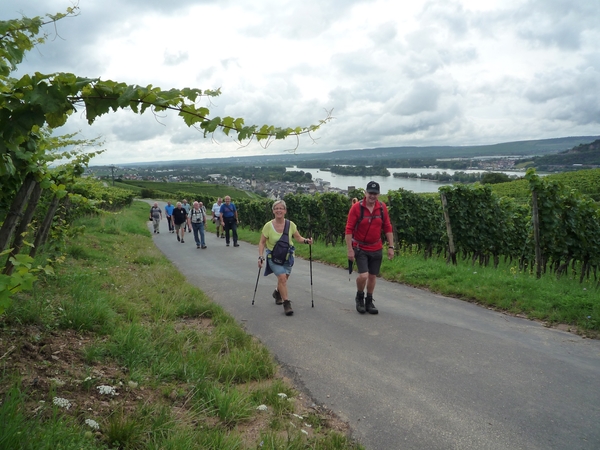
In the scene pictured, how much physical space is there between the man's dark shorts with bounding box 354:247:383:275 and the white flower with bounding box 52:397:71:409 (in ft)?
15.4

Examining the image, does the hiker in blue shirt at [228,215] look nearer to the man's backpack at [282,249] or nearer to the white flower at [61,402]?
the man's backpack at [282,249]

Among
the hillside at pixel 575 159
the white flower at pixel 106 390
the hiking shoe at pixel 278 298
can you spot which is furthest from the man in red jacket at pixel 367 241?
the hillside at pixel 575 159

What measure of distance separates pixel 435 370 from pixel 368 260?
260cm

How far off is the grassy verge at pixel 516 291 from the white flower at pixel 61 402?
6.20 metres

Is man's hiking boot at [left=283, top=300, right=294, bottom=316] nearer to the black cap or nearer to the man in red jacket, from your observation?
the man in red jacket

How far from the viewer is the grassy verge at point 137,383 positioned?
9.93 ft

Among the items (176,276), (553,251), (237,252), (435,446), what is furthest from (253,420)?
(237,252)

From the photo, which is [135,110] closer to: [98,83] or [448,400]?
[98,83]

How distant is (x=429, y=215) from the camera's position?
15.0 m

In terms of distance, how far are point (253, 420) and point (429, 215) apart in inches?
494

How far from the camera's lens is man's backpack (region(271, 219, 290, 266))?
7.30m

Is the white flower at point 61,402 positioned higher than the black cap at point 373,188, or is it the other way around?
the black cap at point 373,188

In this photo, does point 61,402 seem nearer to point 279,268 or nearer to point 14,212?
point 14,212

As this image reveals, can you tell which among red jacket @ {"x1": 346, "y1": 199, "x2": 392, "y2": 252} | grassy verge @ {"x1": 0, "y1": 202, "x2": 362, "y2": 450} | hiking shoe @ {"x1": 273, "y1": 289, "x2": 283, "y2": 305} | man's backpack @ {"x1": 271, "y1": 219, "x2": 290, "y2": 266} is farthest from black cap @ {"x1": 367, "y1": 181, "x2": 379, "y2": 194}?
grassy verge @ {"x1": 0, "y1": 202, "x2": 362, "y2": 450}
